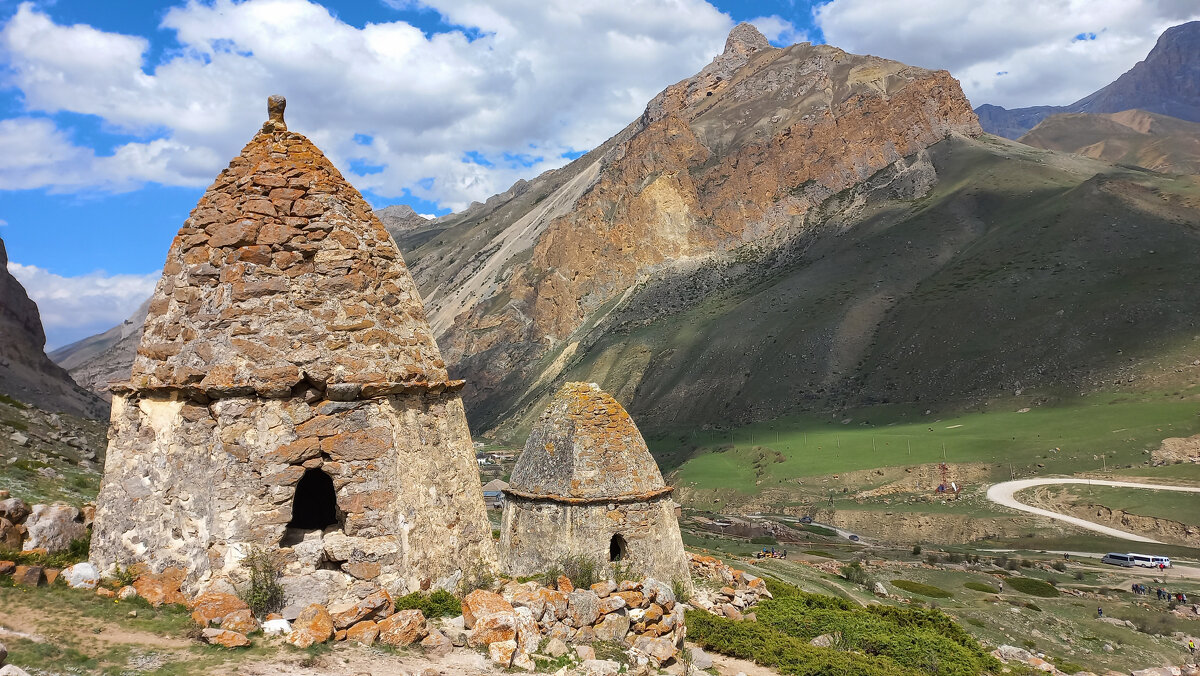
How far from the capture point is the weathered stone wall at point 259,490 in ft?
25.5

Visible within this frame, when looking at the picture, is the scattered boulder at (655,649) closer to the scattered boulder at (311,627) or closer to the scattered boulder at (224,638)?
the scattered boulder at (311,627)

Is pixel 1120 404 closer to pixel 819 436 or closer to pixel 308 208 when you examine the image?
pixel 819 436

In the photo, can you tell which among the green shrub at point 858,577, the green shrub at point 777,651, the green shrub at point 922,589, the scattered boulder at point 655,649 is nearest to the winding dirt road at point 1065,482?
the green shrub at point 922,589

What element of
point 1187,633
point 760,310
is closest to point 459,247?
point 760,310

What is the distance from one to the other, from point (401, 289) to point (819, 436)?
64163mm

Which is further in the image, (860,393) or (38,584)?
(860,393)

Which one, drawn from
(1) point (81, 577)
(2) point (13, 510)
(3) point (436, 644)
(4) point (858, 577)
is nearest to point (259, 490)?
(1) point (81, 577)

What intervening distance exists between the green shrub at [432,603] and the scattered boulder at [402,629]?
22 centimetres

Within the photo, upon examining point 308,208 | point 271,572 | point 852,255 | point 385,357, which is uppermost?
point 852,255

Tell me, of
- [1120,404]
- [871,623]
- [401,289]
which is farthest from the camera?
[1120,404]

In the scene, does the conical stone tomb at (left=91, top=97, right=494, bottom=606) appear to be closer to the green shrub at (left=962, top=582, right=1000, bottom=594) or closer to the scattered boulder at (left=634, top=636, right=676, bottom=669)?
the scattered boulder at (left=634, top=636, right=676, bottom=669)

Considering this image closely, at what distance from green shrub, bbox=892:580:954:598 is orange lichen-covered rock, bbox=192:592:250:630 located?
27695mm

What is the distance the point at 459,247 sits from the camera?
191250mm

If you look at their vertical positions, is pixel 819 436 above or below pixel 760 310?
below
